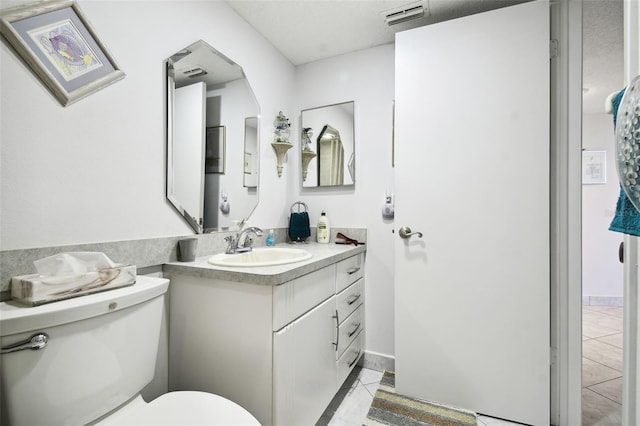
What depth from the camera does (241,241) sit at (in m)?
1.74

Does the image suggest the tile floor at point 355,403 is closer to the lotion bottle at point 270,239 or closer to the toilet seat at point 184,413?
the toilet seat at point 184,413

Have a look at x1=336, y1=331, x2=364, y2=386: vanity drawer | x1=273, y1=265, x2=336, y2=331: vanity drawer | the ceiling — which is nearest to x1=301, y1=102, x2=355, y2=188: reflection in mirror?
the ceiling

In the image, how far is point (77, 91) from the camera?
0.99 metres

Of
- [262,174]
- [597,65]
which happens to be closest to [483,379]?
[262,174]

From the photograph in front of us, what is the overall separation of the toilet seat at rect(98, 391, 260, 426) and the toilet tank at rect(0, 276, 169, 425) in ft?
0.17

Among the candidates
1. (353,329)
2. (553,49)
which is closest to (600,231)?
(553,49)

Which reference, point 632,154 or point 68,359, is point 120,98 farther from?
point 632,154

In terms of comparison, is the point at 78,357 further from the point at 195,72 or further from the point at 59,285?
the point at 195,72

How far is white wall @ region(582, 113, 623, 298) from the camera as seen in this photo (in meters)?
3.66

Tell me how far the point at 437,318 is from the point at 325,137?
1490mm

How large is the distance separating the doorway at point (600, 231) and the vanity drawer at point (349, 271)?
56.6 inches

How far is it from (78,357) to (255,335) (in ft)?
1.72

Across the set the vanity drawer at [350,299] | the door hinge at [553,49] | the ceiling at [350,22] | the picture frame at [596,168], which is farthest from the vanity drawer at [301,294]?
the picture frame at [596,168]

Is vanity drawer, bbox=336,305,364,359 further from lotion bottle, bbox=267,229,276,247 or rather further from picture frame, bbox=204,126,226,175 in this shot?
picture frame, bbox=204,126,226,175
